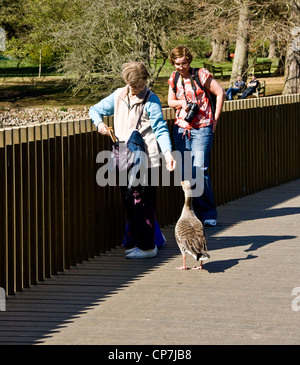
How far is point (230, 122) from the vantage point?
450 inches

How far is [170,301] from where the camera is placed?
6402mm

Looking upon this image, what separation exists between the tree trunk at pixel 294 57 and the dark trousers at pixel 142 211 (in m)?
21.9

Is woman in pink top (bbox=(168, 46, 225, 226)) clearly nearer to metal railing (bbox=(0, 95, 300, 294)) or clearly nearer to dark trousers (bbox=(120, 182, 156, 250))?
metal railing (bbox=(0, 95, 300, 294))

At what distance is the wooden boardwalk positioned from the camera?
550 cm

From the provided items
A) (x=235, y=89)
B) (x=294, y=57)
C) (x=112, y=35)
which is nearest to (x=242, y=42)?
(x=235, y=89)

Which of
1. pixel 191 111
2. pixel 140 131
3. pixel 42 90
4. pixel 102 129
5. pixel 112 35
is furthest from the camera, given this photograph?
pixel 42 90

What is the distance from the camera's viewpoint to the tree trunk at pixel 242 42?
32.4 meters

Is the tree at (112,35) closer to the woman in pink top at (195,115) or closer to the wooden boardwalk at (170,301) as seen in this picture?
the woman in pink top at (195,115)

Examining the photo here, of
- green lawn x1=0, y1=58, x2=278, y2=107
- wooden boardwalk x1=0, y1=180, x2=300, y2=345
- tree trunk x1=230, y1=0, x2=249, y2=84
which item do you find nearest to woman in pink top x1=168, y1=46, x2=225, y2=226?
wooden boardwalk x1=0, y1=180, x2=300, y2=345

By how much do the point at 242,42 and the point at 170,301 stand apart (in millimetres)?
29476

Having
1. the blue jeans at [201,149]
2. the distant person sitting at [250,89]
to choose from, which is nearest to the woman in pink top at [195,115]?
the blue jeans at [201,149]

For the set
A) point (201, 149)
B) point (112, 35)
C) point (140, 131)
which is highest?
point (112, 35)

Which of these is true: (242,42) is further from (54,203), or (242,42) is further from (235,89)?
(54,203)
